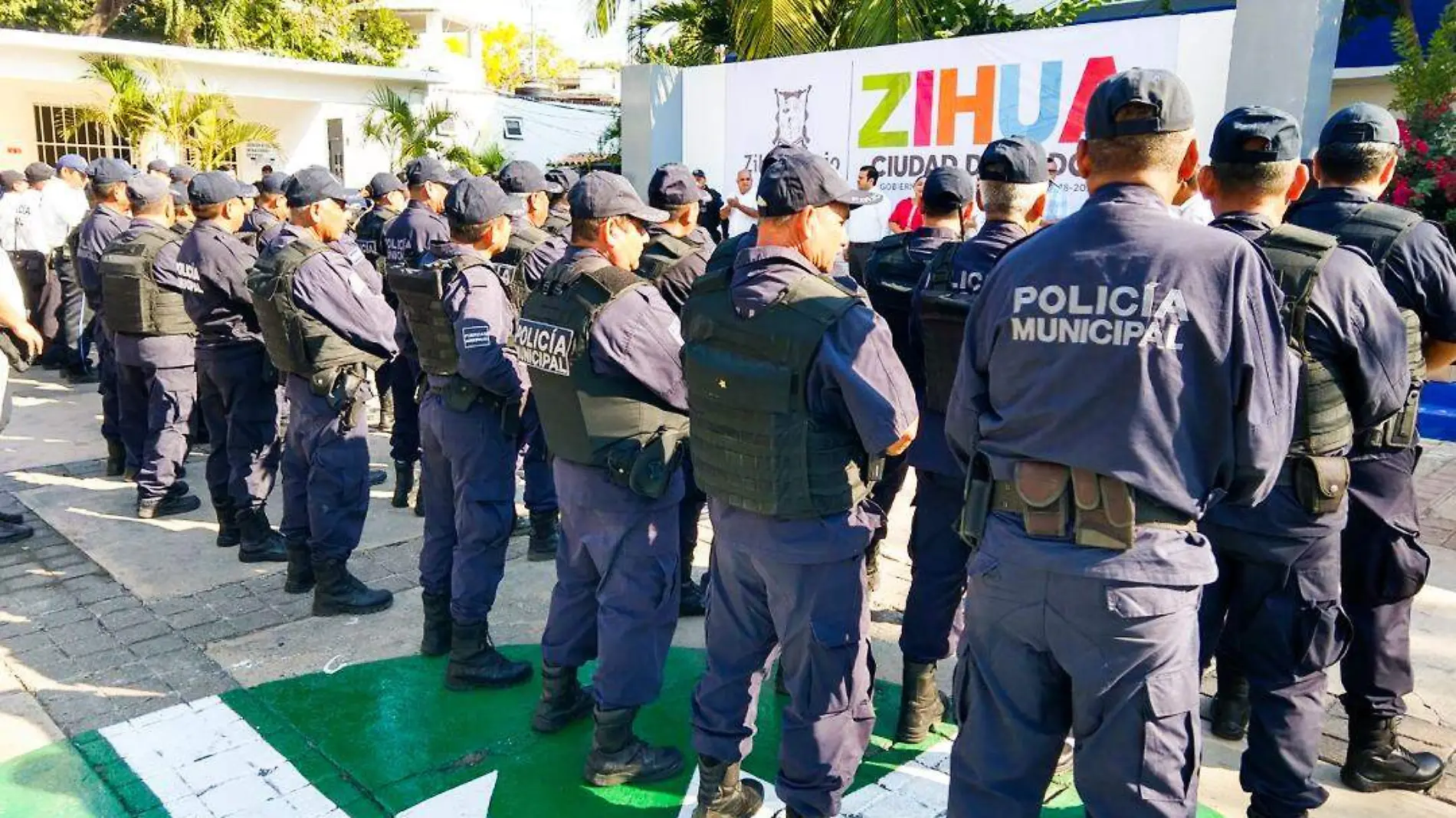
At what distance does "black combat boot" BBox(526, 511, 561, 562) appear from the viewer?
5.52 m

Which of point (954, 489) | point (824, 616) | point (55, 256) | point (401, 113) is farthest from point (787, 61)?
point (401, 113)

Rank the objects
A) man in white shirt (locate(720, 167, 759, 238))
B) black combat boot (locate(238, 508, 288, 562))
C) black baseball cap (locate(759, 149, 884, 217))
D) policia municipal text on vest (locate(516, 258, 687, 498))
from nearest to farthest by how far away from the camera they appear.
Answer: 1. black baseball cap (locate(759, 149, 884, 217))
2. policia municipal text on vest (locate(516, 258, 687, 498))
3. black combat boot (locate(238, 508, 288, 562))
4. man in white shirt (locate(720, 167, 759, 238))

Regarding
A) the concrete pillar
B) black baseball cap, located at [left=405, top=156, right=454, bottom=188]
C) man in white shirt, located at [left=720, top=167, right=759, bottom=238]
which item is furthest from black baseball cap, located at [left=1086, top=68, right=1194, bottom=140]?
man in white shirt, located at [left=720, top=167, right=759, bottom=238]

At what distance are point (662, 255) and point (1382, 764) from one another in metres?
3.44

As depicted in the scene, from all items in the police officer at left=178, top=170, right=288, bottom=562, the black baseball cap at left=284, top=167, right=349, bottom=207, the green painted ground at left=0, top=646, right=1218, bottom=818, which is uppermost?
the black baseball cap at left=284, top=167, right=349, bottom=207

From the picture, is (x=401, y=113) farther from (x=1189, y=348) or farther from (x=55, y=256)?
(x=1189, y=348)

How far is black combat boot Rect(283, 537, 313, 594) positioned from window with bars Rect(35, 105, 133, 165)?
54.2ft

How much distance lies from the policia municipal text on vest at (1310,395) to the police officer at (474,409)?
106 inches

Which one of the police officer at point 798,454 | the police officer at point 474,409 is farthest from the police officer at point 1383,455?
the police officer at point 474,409

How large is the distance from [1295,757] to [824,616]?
1.39 meters

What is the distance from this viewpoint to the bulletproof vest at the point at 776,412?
2.70m

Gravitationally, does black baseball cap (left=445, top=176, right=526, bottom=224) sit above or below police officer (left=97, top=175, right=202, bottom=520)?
above

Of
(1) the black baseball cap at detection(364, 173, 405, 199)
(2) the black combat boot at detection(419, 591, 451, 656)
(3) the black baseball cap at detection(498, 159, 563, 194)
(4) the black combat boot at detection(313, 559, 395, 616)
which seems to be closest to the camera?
(2) the black combat boot at detection(419, 591, 451, 656)

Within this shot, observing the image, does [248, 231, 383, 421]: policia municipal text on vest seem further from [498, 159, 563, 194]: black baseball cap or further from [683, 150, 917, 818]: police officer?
[683, 150, 917, 818]: police officer
